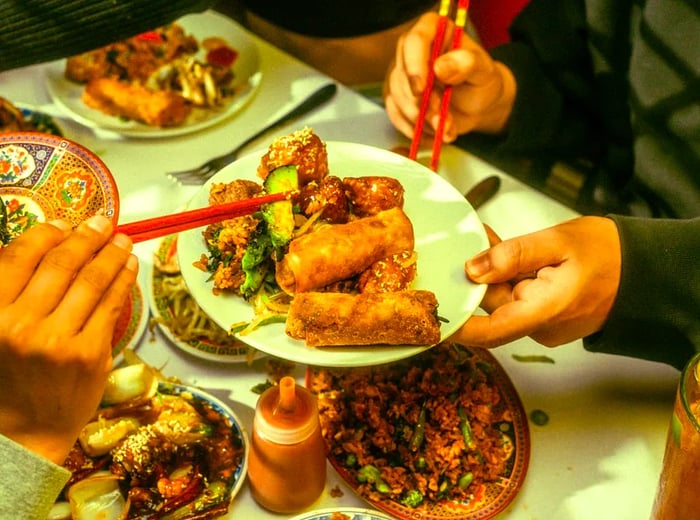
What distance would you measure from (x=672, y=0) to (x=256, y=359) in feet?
5.15

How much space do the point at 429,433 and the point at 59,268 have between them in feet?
2.94

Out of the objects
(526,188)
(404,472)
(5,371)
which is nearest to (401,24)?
(526,188)

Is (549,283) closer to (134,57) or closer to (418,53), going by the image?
(418,53)

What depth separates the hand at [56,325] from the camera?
1.13m

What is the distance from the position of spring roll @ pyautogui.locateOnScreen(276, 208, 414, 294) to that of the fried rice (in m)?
0.36

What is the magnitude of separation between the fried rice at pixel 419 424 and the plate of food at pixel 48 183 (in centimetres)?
68

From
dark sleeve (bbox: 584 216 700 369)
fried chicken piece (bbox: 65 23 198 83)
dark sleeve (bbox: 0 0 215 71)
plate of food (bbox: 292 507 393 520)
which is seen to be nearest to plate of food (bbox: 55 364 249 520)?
plate of food (bbox: 292 507 393 520)

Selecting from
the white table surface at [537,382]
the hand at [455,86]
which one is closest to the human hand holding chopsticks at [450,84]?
the hand at [455,86]

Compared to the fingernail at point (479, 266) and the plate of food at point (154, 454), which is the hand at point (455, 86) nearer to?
the fingernail at point (479, 266)

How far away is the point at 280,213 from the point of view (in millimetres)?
1465

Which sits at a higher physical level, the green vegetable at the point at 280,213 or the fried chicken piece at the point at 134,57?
the green vegetable at the point at 280,213

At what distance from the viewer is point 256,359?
184cm

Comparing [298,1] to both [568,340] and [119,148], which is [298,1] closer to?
[119,148]

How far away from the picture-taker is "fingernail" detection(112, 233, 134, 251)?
1257 millimetres
